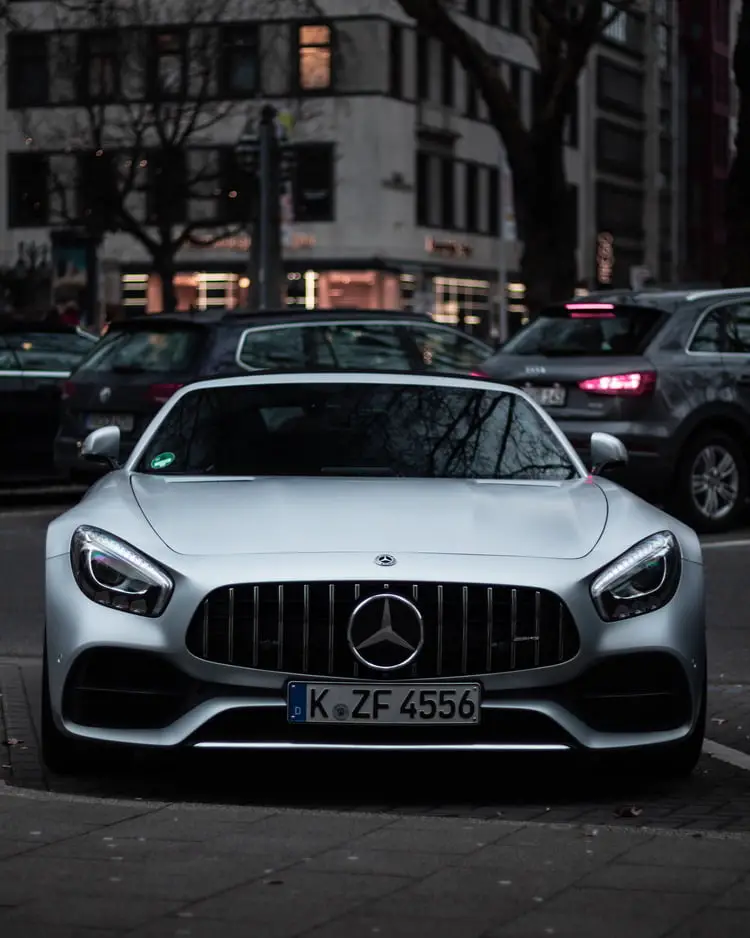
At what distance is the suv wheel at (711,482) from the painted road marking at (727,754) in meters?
8.16

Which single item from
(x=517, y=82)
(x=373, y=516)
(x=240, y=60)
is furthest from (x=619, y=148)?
(x=373, y=516)

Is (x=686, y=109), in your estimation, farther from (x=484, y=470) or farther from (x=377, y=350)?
(x=484, y=470)

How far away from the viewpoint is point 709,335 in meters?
16.2

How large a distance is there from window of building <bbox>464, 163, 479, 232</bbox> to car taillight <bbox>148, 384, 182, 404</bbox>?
175 feet

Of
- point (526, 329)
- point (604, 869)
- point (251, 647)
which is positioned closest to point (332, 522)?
point (251, 647)

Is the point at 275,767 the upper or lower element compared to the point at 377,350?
lower

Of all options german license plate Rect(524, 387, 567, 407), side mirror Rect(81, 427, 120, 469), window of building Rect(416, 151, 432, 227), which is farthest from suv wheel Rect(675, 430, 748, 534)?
window of building Rect(416, 151, 432, 227)

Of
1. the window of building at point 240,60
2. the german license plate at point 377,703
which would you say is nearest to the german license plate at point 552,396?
the german license plate at point 377,703

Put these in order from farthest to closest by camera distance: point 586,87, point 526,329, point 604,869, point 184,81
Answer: point 586,87 < point 184,81 < point 526,329 < point 604,869

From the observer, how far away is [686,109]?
336ft

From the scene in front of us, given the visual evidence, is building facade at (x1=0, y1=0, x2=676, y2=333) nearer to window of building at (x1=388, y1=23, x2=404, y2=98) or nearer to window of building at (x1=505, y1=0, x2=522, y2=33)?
window of building at (x1=388, y1=23, x2=404, y2=98)

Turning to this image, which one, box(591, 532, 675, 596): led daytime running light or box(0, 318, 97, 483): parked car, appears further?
box(0, 318, 97, 483): parked car

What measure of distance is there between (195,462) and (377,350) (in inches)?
352

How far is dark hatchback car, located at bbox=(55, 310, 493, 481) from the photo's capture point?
53.5 ft
